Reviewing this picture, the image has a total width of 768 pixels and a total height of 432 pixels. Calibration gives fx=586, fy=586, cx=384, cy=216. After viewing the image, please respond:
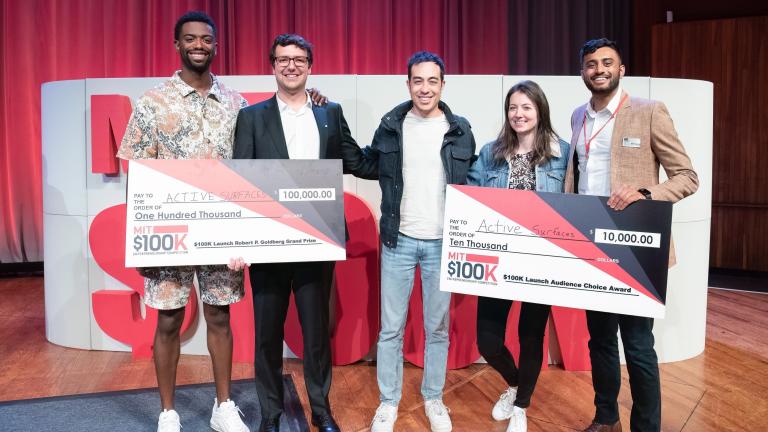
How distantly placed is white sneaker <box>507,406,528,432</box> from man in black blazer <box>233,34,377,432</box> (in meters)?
0.73

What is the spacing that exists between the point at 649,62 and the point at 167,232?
5.36 meters

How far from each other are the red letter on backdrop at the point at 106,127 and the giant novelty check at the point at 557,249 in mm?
2041

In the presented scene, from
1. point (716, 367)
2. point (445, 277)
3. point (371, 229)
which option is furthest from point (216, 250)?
point (716, 367)

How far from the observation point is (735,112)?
5.43m

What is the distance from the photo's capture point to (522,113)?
7.25 ft

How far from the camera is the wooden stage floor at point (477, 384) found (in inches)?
102

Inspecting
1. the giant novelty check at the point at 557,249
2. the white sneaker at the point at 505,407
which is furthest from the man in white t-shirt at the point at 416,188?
the white sneaker at the point at 505,407

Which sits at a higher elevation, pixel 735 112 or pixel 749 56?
pixel 749 56

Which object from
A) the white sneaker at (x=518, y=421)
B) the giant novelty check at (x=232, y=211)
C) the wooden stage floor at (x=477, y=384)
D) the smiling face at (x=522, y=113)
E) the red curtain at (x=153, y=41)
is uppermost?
the red curtain at (x=153, y=41)

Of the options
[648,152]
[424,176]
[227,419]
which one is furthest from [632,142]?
[227,419]

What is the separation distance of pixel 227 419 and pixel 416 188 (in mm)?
1205

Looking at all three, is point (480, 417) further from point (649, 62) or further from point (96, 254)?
point (649, 62)

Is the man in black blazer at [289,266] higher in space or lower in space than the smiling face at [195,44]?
lower

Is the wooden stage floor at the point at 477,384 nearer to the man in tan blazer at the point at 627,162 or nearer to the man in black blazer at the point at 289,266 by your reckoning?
the man in black blazer at the point at 289,266
